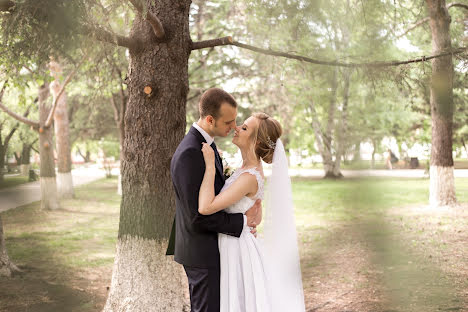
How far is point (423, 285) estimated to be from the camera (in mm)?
6656

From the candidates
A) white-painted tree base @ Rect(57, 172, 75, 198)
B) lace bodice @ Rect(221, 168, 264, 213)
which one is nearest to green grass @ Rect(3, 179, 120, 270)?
white-painted tree base @ Rect(57, 172, 75, 198)

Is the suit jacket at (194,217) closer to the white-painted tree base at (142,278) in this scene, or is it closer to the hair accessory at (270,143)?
the hair accessory at (270,143)

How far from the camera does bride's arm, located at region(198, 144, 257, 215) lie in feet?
10.1

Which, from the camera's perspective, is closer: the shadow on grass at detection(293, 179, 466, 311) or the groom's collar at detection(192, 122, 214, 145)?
the shadow on grass at detection(293, 179, 466, 311)

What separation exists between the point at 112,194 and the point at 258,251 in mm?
18935

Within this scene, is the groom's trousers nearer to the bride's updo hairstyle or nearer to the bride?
the bride

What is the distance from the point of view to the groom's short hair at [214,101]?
322cm

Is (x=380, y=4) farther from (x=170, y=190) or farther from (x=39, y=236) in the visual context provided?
(x=39, y=236)

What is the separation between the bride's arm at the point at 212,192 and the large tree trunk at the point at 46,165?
12.8 meters

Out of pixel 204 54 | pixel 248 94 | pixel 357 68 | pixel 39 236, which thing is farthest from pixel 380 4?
pixel 248 94

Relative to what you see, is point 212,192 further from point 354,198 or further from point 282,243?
point 354,198

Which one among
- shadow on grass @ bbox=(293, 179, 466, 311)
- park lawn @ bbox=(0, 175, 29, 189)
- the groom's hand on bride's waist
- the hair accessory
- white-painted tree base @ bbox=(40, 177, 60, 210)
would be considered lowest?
shadow on grass @ bbox=(293, 179, 466, 311)

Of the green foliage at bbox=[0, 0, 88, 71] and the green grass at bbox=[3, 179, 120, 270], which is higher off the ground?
the green foliage at bbox=[0, 0, 88, 71]

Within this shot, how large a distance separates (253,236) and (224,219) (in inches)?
13.8
